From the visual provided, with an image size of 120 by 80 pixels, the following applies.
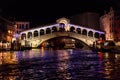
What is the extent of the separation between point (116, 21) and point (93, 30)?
55.8 ft

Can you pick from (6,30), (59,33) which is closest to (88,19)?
(59,33)

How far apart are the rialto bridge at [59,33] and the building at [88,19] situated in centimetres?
355

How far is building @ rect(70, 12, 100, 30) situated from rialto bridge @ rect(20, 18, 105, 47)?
11.6 feet

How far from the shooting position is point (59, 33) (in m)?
96.8

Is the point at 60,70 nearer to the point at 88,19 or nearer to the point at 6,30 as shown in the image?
the point at 6,30

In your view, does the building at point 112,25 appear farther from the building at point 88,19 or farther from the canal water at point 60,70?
the canal water at point 60,70

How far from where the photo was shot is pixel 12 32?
320ft

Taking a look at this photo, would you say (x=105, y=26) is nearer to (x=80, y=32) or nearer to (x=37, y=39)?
(x=80, y=32)

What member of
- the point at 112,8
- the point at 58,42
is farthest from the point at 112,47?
the point at 58,42

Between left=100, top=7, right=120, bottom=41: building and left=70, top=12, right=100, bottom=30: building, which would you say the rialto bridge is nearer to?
left=70, top=12, right=100, bottom=30: building

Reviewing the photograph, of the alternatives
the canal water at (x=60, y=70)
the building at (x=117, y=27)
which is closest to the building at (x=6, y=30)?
the building at (x=117, y=27)

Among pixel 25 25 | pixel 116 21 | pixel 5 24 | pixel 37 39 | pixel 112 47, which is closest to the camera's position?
pixel 112 47

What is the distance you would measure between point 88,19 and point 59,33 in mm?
13054

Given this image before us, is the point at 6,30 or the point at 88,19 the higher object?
the point at 88,19
